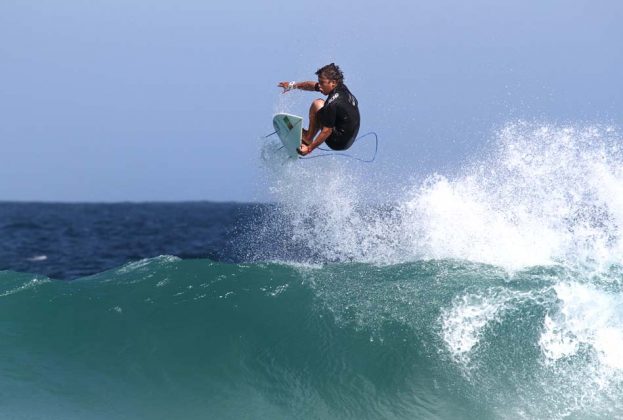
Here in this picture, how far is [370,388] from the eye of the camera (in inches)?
300

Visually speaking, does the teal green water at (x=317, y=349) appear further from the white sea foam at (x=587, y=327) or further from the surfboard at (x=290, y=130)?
the surfboard at (x=290, y=130)

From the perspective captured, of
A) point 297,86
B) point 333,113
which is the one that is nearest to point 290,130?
point 297,86

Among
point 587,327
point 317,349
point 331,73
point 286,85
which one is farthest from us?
point 286,85

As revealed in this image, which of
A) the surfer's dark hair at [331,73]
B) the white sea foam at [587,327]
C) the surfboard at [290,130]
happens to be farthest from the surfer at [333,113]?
the white sea foam at [587,327]

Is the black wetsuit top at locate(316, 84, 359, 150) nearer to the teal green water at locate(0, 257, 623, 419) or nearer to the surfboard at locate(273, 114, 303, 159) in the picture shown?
the surfboard at locate(273, 114, 303, 159)

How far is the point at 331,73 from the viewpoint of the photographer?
959 centimetres

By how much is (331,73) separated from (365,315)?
3533mm

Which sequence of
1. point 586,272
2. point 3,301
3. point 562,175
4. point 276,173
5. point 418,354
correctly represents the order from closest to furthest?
point 418,354
point 586,272
point 3,301
point 562,175
point 276,173

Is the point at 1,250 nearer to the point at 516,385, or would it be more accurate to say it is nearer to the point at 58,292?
the point at 58,292

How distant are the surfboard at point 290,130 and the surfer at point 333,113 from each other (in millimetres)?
251

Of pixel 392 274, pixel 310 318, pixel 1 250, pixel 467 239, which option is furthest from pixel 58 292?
pixel 1 250

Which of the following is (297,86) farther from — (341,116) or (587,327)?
(587,327)

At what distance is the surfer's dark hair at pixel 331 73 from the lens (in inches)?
377

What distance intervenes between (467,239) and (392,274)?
1373mm
